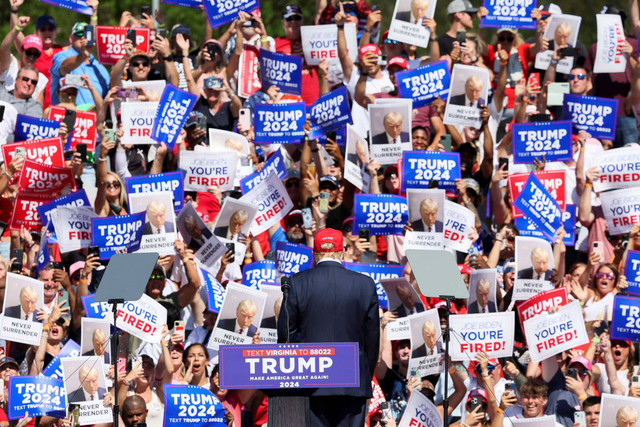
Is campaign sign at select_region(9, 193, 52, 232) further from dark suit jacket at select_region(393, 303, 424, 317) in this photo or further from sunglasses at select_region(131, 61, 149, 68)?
dark suit jacket at select_region(393, 303, 424, 317)

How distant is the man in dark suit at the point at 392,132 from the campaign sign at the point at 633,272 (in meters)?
2.42

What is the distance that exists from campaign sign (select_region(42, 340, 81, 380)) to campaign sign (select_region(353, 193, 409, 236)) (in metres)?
2.91

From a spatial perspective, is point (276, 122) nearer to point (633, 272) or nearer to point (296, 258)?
point (296, 258)

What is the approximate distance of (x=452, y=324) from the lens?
43.1 feet

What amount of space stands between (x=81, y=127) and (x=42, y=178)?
47.1 inches

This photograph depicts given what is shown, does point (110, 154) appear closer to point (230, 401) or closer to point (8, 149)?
point (8, 149)

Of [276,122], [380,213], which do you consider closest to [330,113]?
[276,122]

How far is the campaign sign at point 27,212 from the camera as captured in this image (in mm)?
14555

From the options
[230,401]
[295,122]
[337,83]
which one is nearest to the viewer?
[230,401]

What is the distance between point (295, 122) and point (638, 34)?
4.07m

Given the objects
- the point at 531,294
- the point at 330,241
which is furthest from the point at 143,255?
the point at 531,294

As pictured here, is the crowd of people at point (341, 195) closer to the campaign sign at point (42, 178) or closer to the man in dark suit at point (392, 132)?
the man in dark suit at point (392, 132)

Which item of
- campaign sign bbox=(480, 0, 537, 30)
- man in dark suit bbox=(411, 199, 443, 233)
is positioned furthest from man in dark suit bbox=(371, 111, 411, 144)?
campaign sign bbox=(480, 0, 537, 30)

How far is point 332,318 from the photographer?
9.87 meters
